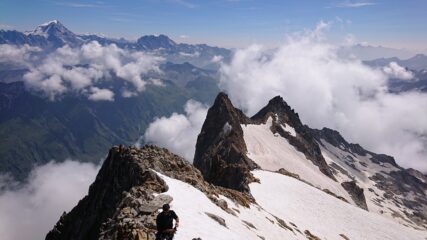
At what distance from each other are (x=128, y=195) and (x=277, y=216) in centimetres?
3109

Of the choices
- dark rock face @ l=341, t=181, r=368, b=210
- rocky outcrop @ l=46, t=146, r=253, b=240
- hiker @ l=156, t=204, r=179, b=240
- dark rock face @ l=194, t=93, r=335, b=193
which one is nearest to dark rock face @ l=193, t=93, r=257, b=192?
dark rock face @ l=194, t=93, r=335, b=193

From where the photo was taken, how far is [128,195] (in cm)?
3353

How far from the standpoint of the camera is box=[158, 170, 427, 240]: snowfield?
3180 centimetres

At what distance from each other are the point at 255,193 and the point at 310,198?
13767 millimetres

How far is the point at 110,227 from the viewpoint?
2780cm

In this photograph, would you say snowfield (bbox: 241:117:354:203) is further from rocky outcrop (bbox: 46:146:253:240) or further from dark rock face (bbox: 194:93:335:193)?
rocky outcrop (bbox: 46:146:253:240)

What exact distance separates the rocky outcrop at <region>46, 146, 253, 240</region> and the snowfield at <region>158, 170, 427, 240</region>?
6.07 ft

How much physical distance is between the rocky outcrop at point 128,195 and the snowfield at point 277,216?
185 centimetres

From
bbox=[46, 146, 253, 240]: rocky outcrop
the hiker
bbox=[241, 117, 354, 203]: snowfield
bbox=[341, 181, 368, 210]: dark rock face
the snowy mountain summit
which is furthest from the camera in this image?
bbox=[341, 181, 368, 210]: dark rock face

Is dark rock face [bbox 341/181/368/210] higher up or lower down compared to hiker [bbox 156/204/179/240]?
higher up

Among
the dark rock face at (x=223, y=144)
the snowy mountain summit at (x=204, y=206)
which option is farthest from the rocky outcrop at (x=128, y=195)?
the dark rock face at (x=223, y=144)

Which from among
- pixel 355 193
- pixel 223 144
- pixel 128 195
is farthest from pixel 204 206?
pixel 355 193

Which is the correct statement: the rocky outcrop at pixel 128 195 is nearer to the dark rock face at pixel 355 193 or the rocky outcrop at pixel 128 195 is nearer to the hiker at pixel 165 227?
the hiker at pixel 165 227

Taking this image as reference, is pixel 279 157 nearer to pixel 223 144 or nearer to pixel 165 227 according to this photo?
pixel 223 144
